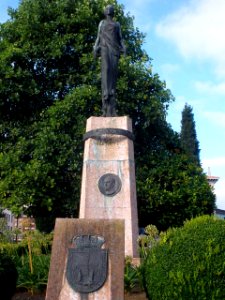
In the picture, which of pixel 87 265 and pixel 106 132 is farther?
pixel 106 132

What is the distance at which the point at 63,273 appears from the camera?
5762 millimetres

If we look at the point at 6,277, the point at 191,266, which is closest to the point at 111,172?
the point at 6,277

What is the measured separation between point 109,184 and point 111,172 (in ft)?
0.96

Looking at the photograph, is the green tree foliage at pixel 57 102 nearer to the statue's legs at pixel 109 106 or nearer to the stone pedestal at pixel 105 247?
the statue's legs at pixel 109 106

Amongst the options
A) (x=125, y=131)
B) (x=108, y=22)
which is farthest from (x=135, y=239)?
(x=108, y=22)

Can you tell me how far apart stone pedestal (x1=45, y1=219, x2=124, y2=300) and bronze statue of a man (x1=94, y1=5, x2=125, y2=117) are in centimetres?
584

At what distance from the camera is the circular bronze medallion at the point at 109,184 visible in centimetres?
1030

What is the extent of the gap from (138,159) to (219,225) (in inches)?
521

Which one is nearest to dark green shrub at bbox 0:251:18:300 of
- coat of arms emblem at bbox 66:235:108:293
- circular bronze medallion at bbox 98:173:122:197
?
coat of arms emblem at bbox 66:235:108:293

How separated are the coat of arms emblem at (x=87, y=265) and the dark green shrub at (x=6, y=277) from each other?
1.69 m

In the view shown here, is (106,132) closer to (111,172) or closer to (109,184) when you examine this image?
(111,172)

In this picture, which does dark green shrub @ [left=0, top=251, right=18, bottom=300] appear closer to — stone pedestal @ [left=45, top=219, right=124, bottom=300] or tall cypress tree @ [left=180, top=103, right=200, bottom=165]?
stone pedestal @ [left=45, top=219, right=124, bottom=300]

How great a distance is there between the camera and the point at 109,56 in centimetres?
1167

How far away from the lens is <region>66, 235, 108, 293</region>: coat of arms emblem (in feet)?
18.5
